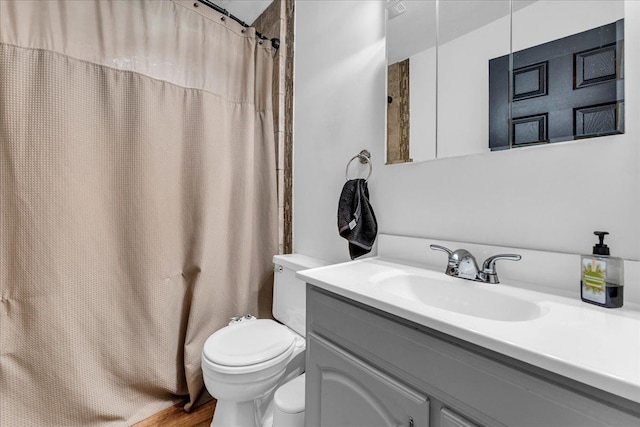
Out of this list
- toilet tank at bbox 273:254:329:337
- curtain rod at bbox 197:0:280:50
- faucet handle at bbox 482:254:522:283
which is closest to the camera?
faucet handle at bbox 482:254:522:283

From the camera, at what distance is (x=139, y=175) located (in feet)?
4.45

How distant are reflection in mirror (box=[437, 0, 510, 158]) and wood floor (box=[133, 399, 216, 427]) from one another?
5.38ft

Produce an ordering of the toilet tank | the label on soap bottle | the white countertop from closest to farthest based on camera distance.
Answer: the white countertop
the label on soap bottle
the toilet tank

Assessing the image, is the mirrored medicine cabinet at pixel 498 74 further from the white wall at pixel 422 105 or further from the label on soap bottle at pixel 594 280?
the label on soap bottle at pixel 594 280

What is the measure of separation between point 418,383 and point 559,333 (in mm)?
281

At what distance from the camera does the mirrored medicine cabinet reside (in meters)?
0.71

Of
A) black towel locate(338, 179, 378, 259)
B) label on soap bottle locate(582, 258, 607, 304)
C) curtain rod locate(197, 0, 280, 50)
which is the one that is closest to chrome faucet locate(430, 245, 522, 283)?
label on soap bottle locate(582, 258, 607, 304)

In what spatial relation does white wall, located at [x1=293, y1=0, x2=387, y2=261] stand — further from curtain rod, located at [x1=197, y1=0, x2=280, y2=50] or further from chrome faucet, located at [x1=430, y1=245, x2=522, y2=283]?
Result: chrome faucet, located at [x1=430, y1=245, x2=522, y2=283]

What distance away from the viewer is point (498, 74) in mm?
887

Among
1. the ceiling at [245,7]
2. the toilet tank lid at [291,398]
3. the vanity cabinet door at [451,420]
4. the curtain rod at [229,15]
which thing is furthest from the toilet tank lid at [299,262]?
the ceiling at [245,7]

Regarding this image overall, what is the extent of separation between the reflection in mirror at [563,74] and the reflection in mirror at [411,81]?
24 centimetres

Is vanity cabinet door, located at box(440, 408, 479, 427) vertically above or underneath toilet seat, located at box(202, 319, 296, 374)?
above

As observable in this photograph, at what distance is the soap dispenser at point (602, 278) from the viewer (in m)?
0.62

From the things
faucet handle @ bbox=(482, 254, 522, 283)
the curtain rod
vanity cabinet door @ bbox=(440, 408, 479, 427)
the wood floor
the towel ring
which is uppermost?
the curtain rod
